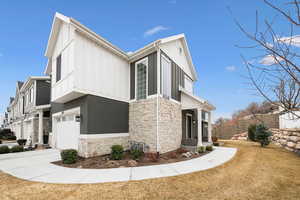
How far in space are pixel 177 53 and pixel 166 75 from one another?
2968mm

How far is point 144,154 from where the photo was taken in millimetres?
8562

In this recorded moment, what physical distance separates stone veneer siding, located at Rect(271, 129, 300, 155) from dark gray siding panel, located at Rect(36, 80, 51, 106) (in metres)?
20.7

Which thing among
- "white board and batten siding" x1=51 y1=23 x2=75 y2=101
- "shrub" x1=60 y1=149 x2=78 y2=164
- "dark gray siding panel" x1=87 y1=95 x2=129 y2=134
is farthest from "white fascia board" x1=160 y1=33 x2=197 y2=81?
"shrub" x1=60 y1=149 x2=78 y2=164

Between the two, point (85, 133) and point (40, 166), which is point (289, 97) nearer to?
point (85, 133)

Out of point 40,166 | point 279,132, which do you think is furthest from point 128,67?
point 279,132

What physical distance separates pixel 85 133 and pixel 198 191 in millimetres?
6164

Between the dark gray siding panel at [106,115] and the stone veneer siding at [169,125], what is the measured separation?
2567mm

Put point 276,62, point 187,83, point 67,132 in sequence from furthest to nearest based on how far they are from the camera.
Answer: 1. point 187,83
2. point 67,132
3. point 276,62

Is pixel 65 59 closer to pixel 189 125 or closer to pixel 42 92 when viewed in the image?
pixel 42 92

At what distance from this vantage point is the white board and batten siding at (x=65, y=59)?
26.4 feet

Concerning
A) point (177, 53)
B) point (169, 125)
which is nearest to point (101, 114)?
point (169, 125)

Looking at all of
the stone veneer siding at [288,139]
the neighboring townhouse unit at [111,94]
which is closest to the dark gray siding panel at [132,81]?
the neighboring townhouse unit at [111,94]

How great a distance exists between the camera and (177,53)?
1189cm

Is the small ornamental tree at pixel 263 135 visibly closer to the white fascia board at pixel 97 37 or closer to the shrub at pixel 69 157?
the white fascia board at pixel 97 37
